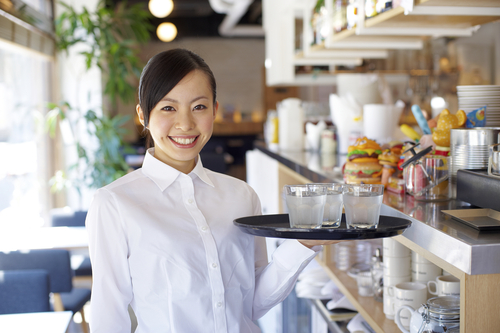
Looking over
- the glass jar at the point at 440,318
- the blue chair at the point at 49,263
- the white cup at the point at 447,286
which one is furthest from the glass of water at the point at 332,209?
the blue chair at the point at 49,263

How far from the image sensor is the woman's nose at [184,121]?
1184 millimetres

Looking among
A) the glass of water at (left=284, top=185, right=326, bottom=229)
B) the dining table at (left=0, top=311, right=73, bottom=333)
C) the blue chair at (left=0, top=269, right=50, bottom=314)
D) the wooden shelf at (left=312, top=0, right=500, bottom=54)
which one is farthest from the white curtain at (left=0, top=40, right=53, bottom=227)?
the glass of water at (left=284, top=185, right=326, bottom=229)

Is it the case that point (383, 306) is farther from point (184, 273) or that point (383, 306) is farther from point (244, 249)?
point (184, 273)

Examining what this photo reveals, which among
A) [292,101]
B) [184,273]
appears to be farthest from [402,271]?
[292,101]

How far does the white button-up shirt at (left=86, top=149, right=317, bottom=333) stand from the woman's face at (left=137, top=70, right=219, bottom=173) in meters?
0.06

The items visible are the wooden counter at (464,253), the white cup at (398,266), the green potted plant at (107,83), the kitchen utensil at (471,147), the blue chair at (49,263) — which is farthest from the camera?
the green potted plant at (107,83)

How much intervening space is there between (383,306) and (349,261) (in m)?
0.41

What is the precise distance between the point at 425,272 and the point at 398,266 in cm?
8

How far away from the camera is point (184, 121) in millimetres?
1184

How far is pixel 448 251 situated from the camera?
95cm

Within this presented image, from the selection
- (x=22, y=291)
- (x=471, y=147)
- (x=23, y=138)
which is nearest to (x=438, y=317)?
(x=471, y=147)

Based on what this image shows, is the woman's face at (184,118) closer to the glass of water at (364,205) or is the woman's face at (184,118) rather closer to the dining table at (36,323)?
the glass of water at (364,205)

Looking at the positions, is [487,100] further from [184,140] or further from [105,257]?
[105,257]

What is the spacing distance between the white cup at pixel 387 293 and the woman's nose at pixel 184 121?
0.74m
